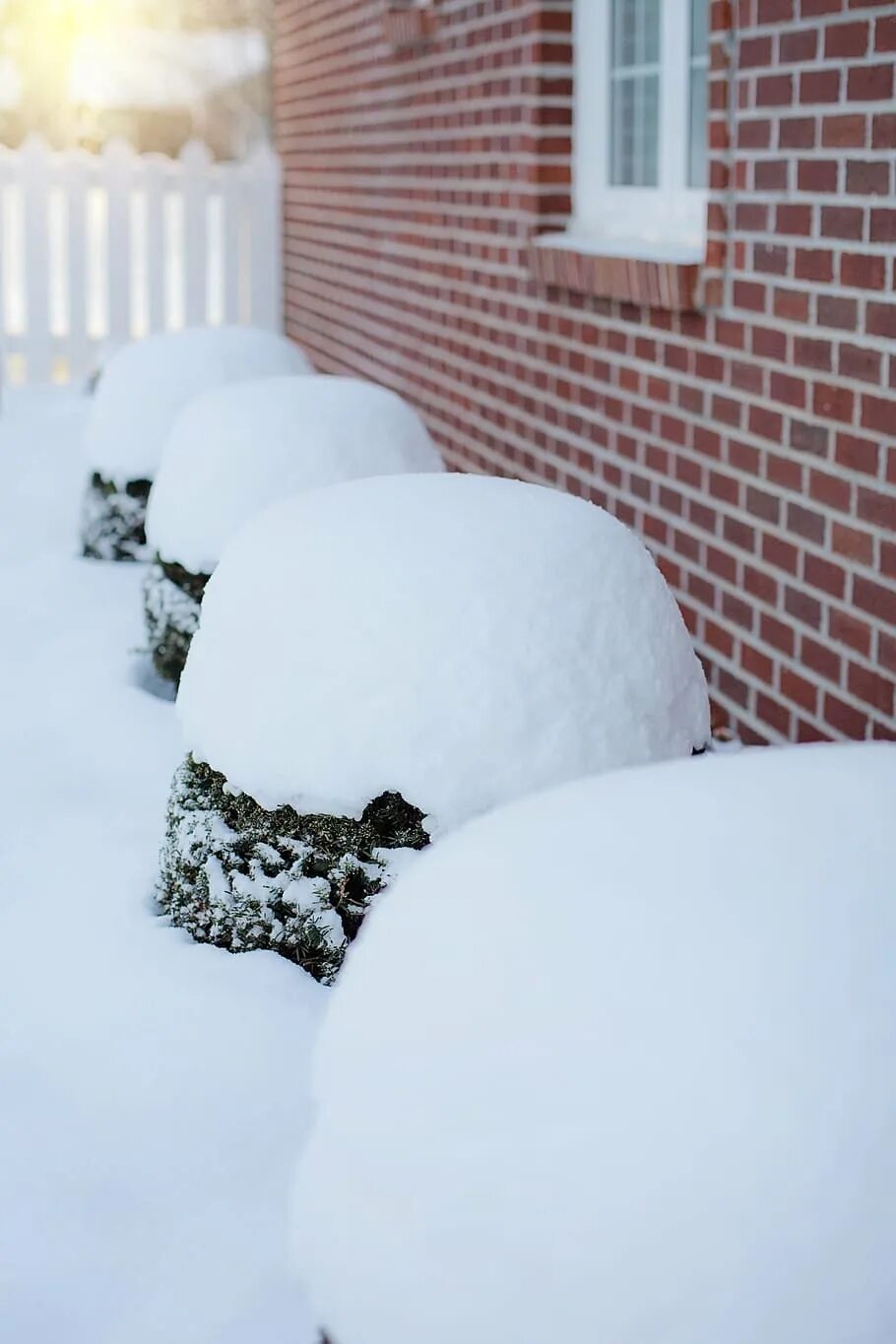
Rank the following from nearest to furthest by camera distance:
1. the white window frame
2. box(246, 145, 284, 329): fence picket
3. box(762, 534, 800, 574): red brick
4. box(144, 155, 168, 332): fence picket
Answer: box(762, 534, 800, 574): red brick < the white window frame < box(246, 145, 284, 329): fence picket < box(144, 155, 168, 332): fence picket

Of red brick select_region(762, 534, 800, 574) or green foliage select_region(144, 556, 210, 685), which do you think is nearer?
red brick select_region(762, 534, 800, 574)

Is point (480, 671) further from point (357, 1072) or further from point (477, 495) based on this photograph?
point (357, 1072)

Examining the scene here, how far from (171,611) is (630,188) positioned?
1.97 m

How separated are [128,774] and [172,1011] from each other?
134cm

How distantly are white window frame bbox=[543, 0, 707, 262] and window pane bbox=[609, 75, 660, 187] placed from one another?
0.04 metres

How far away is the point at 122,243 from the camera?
12.5 m

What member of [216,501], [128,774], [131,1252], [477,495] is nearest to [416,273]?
[216,501]

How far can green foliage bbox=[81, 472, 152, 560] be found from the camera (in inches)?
256

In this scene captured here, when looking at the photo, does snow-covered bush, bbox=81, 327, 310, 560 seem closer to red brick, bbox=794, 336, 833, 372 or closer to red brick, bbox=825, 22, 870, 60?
red brick, bbox=794, 336, 833, 372

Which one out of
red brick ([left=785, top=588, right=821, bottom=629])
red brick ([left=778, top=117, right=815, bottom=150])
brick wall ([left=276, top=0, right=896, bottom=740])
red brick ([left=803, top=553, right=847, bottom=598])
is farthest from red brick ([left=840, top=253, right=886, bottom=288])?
red brick ([left=785, top=588, right=821, bottom=629])

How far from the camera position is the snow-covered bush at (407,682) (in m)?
2.78

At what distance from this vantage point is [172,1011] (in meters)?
2.96

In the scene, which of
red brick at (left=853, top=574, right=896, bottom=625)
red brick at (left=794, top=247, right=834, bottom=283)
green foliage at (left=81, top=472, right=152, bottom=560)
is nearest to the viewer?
red brick at (left=853, top=574, right=896, bottom=625)

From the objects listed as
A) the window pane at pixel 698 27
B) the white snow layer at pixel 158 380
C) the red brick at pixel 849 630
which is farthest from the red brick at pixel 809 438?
the white snow layer at pixel 158 380
